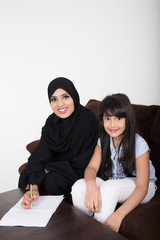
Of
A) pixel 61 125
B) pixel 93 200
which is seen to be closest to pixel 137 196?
pixel 93 200

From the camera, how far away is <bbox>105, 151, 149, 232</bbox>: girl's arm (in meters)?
1.07

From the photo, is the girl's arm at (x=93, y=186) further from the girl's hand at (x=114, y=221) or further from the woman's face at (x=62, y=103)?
the woman's face at (x=62, y=103)

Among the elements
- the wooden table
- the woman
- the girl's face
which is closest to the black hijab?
the woman

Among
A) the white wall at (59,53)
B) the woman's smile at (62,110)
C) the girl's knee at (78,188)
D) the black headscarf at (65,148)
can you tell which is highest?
the white wall at (59,53)

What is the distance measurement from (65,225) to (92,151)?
2.12 ft

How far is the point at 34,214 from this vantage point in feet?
3.48

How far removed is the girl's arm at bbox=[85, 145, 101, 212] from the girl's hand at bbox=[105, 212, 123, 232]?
0.25 feet

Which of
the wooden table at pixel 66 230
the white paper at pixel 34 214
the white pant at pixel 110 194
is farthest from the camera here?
the white pant at pixel 110 194

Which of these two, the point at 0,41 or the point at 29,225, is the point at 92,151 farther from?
the point at 0,41

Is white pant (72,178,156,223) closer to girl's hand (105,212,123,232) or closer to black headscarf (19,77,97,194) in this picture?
girl's hand (105,212,123,232)

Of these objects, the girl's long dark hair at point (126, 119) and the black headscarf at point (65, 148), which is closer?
the girl's long dark hair at point (126, 119)

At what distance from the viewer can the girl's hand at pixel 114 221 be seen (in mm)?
1061

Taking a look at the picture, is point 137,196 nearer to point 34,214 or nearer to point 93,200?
point 93,200

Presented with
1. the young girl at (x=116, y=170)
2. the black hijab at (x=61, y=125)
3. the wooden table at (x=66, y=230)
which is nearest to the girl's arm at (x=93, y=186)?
the young girl at (x=116, y=170)
